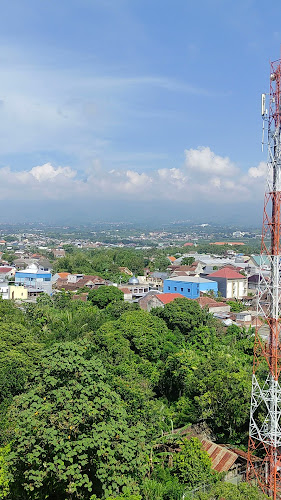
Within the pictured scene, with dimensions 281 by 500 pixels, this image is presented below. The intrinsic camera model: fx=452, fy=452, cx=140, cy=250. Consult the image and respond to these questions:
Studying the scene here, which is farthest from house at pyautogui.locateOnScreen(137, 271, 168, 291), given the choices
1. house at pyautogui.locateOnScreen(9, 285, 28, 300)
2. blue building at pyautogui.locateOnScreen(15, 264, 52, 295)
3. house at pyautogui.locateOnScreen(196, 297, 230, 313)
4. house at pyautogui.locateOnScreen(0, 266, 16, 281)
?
house at pyautogui.locateOnScreen(196, 297, 230, 313)

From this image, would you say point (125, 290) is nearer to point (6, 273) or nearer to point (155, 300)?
point (155, 300)

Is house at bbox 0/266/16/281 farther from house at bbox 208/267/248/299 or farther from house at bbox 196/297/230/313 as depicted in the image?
house at bbox 196/297/230/313

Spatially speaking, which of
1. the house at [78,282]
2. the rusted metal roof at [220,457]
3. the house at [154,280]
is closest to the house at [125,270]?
the house at [154,280]

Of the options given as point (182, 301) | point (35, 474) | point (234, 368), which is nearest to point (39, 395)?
point (35, 474)

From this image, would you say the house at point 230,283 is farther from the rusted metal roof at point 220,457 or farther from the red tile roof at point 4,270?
the rusted metal roof at point 220,457

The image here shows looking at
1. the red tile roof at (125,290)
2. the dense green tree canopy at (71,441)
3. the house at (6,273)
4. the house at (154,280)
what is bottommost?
the house at (154,280)
